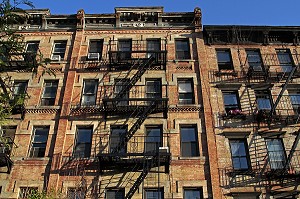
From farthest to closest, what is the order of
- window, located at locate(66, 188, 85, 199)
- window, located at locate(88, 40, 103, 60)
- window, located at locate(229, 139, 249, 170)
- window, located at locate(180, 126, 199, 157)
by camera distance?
window, located at locate(88, 40, 103, 60), window, located at locate(180, 126, 199, 157), window, located at locate(229, 139, 249, 170), window, located at locate(66, 188, 85, 199)

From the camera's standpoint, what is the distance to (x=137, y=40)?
85.9 feet

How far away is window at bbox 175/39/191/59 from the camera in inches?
1017

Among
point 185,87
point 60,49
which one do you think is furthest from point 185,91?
point 60,49

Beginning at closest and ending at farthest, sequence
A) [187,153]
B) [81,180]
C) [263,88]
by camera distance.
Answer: [81,180] < [187,153] < [263,88]

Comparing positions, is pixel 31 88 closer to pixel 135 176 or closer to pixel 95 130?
pixel 95 130

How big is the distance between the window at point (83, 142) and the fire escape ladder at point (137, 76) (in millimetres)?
2668

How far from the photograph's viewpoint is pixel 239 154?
2092 centimetres

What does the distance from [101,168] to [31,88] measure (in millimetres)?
7384

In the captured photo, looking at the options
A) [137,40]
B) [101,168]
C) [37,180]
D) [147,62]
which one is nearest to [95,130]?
[101,168]

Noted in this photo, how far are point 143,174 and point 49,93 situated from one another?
337 inches

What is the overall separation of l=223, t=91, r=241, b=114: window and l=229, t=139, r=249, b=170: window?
2.08 m

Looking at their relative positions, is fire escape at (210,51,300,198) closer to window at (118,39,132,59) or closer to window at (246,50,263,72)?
window at (246,50,263,72)

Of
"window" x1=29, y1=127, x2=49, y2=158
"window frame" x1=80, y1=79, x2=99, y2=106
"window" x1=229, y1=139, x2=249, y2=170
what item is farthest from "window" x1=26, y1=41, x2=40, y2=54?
"window" x1=229, y1=139, x2=249, y2=170

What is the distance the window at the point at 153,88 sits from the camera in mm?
23562
